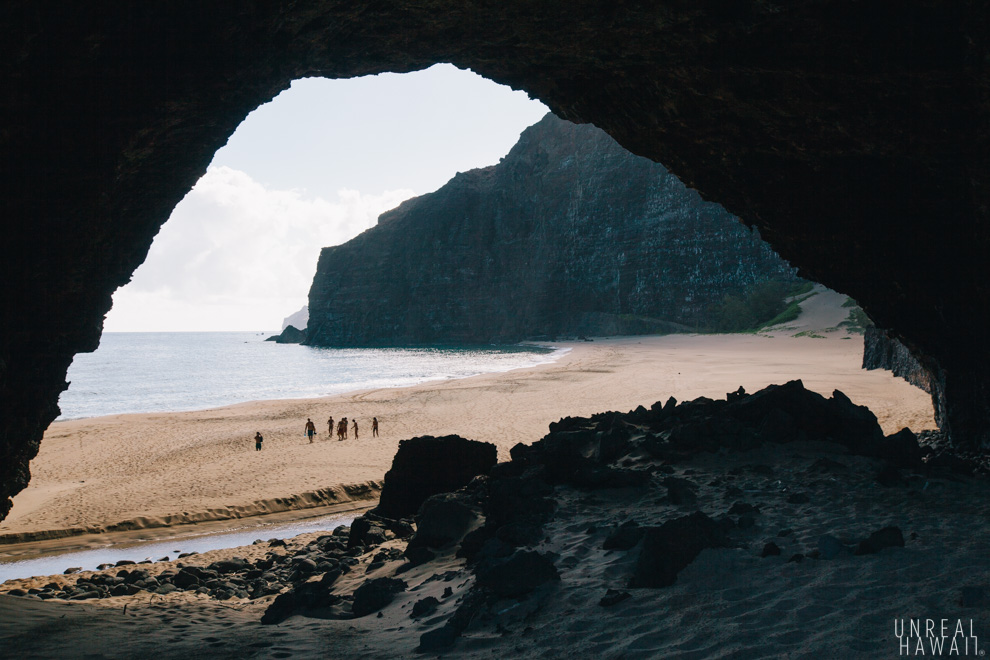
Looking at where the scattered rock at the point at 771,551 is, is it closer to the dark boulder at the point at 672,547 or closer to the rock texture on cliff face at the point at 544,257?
the dark boulder at the point at 672,547

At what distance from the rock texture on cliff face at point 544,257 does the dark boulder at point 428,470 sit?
257ft

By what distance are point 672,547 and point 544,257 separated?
100m

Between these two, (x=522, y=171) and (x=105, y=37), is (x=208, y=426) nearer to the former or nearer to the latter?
(x=105, y=37)

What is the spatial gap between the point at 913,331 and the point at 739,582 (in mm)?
6715

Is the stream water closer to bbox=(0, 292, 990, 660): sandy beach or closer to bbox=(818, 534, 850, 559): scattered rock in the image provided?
bbox=(0, 292, 990, 660): sandy beach

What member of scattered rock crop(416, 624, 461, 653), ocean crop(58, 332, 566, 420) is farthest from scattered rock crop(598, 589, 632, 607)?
ocean crop(58, 332, 566, 420)

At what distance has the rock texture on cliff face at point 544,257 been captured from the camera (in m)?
85.0

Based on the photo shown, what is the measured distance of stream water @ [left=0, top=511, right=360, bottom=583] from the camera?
1132 centimetres

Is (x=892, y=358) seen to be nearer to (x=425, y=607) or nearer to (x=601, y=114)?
(x=601, y=114)

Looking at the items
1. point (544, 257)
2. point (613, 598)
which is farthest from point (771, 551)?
point (544, 257)

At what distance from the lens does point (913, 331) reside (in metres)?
9.17

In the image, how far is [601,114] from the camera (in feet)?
30.8

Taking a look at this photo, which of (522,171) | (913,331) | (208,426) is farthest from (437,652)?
(522,171)

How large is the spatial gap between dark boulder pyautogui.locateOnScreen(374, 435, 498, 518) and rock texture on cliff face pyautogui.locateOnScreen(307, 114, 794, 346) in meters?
78.4
